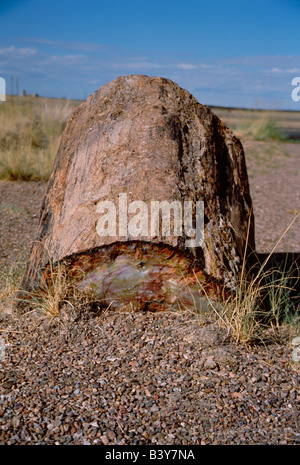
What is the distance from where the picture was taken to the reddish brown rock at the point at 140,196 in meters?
2.96

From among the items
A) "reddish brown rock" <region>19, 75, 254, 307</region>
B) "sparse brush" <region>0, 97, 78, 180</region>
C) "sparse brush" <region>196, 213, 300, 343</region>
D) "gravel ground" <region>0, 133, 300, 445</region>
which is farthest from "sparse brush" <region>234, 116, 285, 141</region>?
"gravel ground" <region>0, 133, 300, 445</region>

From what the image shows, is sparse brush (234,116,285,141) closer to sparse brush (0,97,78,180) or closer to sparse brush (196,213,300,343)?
sparse brush (0,97,78,180)

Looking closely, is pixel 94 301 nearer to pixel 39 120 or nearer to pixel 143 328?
pixel 143 328

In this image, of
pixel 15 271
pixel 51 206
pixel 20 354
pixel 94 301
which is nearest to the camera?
pixel 20 354

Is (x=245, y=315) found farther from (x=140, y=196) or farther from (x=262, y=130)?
(x=262, y=130)

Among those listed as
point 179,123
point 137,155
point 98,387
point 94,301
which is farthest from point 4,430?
point 179,123

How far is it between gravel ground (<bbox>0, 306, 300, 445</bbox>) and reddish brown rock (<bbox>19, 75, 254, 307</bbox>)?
0.83 feet

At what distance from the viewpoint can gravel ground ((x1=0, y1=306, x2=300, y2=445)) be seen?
2322mm

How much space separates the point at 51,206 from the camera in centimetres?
336

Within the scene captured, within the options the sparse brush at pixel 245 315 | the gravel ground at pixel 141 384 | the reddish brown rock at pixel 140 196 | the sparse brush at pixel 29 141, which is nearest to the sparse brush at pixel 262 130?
the sparse brush at pixel 29 141

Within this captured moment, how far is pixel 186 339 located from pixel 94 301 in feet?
1.91

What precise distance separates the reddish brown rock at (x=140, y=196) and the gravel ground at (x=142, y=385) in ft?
0.83

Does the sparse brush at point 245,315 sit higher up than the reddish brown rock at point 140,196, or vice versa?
the reddish brown rock at point 140,196

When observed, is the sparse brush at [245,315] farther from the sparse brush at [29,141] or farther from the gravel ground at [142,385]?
the sparse brush at [29,141]
